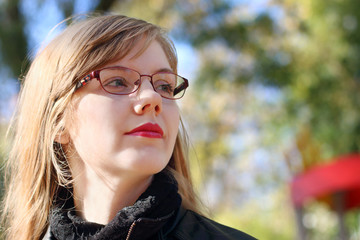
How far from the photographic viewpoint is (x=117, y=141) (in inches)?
61.3

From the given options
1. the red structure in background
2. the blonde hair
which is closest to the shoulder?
Result: the blonde hair

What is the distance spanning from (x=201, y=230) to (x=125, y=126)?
453 millimetres

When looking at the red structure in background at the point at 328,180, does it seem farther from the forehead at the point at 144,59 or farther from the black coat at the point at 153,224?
the forehead at the point at 144,59

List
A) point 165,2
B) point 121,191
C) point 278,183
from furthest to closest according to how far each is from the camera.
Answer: point 278,183 < point 165,2 < point 121,191

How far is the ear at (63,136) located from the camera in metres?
1.78

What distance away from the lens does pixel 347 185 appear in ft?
26.3

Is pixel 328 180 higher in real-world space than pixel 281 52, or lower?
lower

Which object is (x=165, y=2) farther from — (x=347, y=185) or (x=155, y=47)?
(x=155, y=47)

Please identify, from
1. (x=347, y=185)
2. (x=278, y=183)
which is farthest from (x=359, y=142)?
(x=278, y=183)

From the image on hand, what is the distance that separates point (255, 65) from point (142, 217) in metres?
6.64

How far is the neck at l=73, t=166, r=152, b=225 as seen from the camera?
1.64m

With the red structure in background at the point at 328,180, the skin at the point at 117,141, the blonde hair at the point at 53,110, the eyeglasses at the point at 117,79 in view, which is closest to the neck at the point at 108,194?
the skin at the point at 117,141

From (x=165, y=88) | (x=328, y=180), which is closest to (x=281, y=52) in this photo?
(x=328, y=180)

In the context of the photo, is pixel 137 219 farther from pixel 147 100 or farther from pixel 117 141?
pixel 147 100
